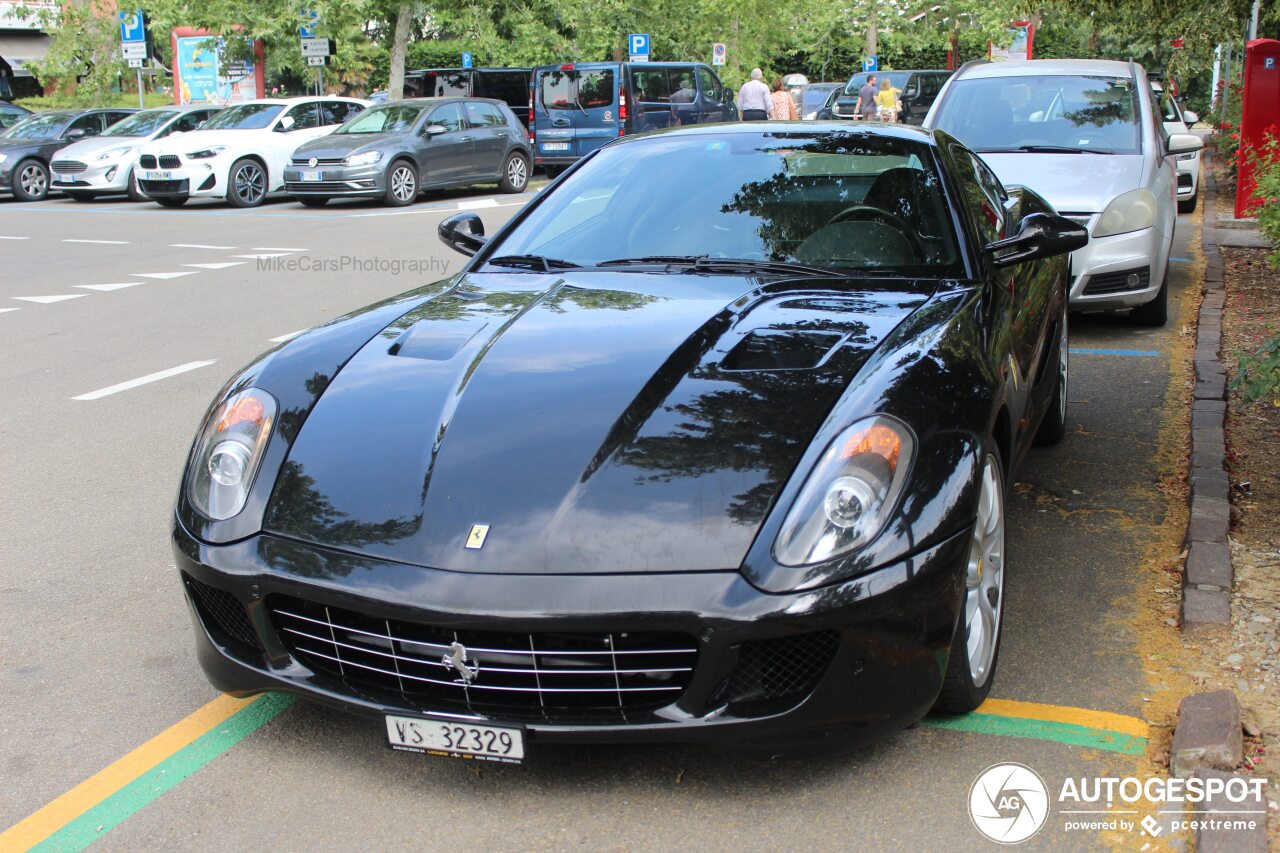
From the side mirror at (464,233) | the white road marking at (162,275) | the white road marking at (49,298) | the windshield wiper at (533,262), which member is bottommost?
the white road marking at (49,298)

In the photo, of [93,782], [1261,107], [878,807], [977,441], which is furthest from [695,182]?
[1261,107]

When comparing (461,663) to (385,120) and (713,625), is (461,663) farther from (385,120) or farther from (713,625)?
(385,120)

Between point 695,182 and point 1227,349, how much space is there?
461 centimetres

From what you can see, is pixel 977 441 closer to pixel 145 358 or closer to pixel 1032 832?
pixel 1032 832

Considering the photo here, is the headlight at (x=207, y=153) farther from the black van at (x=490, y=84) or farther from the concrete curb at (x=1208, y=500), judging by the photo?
the concrete curb at (x=1208, y=500)

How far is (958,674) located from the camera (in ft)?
10.3

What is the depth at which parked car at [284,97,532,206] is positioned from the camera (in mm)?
19359

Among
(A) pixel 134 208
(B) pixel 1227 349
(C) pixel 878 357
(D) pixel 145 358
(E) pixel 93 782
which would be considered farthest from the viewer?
(A) pixel 134 208

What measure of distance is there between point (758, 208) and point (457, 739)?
2.27 meters

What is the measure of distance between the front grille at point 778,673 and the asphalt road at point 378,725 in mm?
299

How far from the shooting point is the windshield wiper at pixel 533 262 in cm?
440

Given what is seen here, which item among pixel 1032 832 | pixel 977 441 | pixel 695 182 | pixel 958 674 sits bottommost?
pixel 1032 832

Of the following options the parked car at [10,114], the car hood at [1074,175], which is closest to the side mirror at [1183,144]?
the car hood at [1074,175]

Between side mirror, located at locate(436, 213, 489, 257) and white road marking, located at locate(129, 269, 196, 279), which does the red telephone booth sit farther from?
white road marking, located at locate(129, 269, 196, 279)
